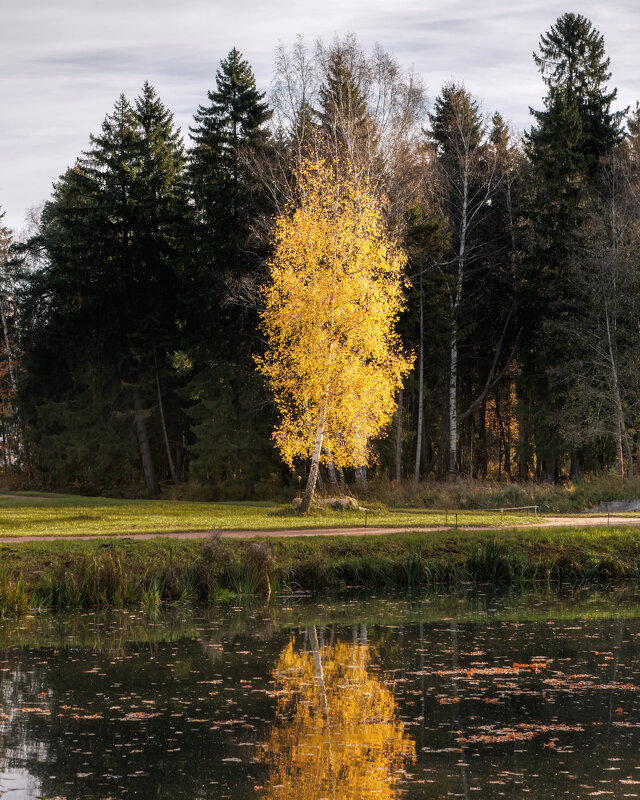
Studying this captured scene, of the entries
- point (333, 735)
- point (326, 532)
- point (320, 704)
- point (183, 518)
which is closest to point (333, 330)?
point (183, 518)

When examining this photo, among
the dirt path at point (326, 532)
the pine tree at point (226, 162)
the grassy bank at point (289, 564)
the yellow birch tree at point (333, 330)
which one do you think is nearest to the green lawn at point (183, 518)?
the dirt path at point (326, 532)

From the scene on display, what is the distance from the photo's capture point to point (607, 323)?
3772 centimetres

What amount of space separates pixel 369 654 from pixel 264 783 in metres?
5.35

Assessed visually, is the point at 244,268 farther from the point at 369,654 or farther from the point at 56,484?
the point at 369,654

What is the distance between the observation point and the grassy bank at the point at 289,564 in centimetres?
1727

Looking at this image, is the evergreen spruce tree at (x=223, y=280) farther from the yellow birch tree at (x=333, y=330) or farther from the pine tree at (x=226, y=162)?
the yellow birch tree at (x=333, y=330)

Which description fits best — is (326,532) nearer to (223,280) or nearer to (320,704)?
(320,704)

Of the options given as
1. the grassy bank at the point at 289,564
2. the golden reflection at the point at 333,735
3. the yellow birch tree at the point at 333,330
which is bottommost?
the golden reflection at the point at 333,735

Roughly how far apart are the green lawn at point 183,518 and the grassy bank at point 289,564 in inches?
128

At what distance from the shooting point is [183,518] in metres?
27.3

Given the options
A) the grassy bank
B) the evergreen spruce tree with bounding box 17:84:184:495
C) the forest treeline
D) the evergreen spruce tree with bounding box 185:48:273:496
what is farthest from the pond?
the evergreen spruce tree with bounding box 17:84:184:495

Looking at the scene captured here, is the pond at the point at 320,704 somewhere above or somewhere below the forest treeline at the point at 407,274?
below

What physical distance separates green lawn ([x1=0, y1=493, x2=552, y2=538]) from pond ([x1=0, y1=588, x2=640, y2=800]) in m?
7.21

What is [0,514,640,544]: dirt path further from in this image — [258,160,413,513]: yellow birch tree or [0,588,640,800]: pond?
[258,160,413,513]: yellow birch tree
